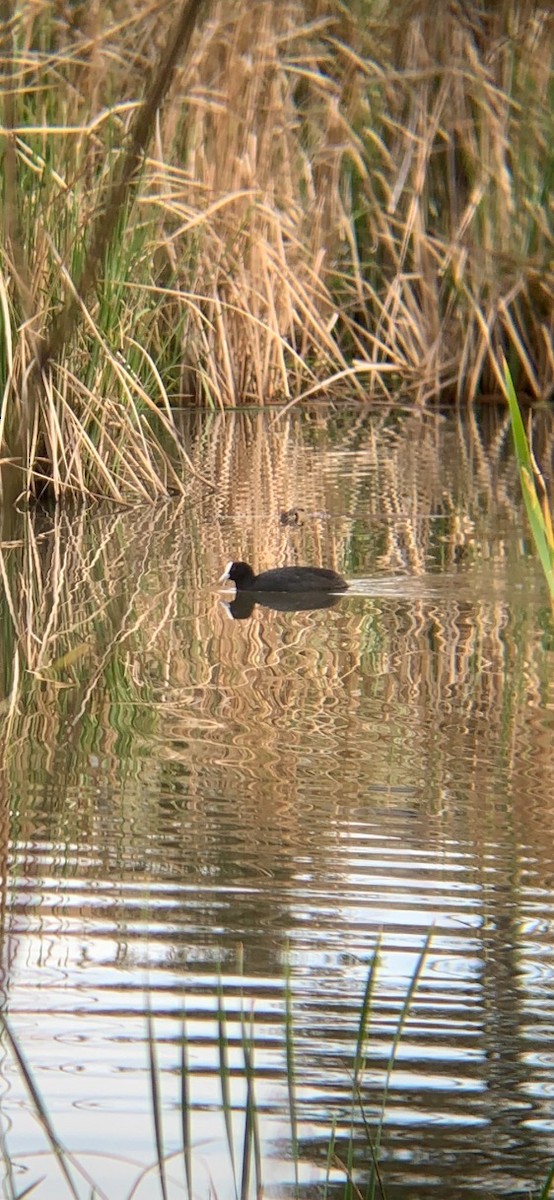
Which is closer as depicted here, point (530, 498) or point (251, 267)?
point (530, 498)

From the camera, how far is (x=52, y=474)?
6.37 metres

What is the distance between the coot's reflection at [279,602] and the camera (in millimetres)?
5020

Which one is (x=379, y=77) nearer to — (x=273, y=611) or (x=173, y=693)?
(x=173, y=693)

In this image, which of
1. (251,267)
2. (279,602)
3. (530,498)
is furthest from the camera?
(251,267)

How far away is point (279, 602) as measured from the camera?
5.09 metres

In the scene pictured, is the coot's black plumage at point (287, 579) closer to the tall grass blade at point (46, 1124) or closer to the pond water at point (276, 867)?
the pond water at point (276, 867)

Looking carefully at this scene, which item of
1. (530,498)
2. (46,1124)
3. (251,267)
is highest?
(251,267)

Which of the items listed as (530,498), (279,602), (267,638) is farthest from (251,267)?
(530,498)

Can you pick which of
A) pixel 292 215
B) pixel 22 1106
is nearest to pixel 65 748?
pixel 22 1106

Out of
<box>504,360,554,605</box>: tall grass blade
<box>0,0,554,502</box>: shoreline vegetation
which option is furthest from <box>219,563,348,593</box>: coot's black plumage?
<box>504,360,554,605</box>: tall grass blade

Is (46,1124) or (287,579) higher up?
(287,579)

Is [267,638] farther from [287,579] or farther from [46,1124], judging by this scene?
[46,1124]

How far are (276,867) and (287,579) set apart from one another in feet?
7.87

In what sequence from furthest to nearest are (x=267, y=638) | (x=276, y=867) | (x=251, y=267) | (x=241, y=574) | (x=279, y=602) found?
(x=251, y=267), (x=241, y=574), (x=279, y=602), (x=267, y=638), (x=276, y=867)
